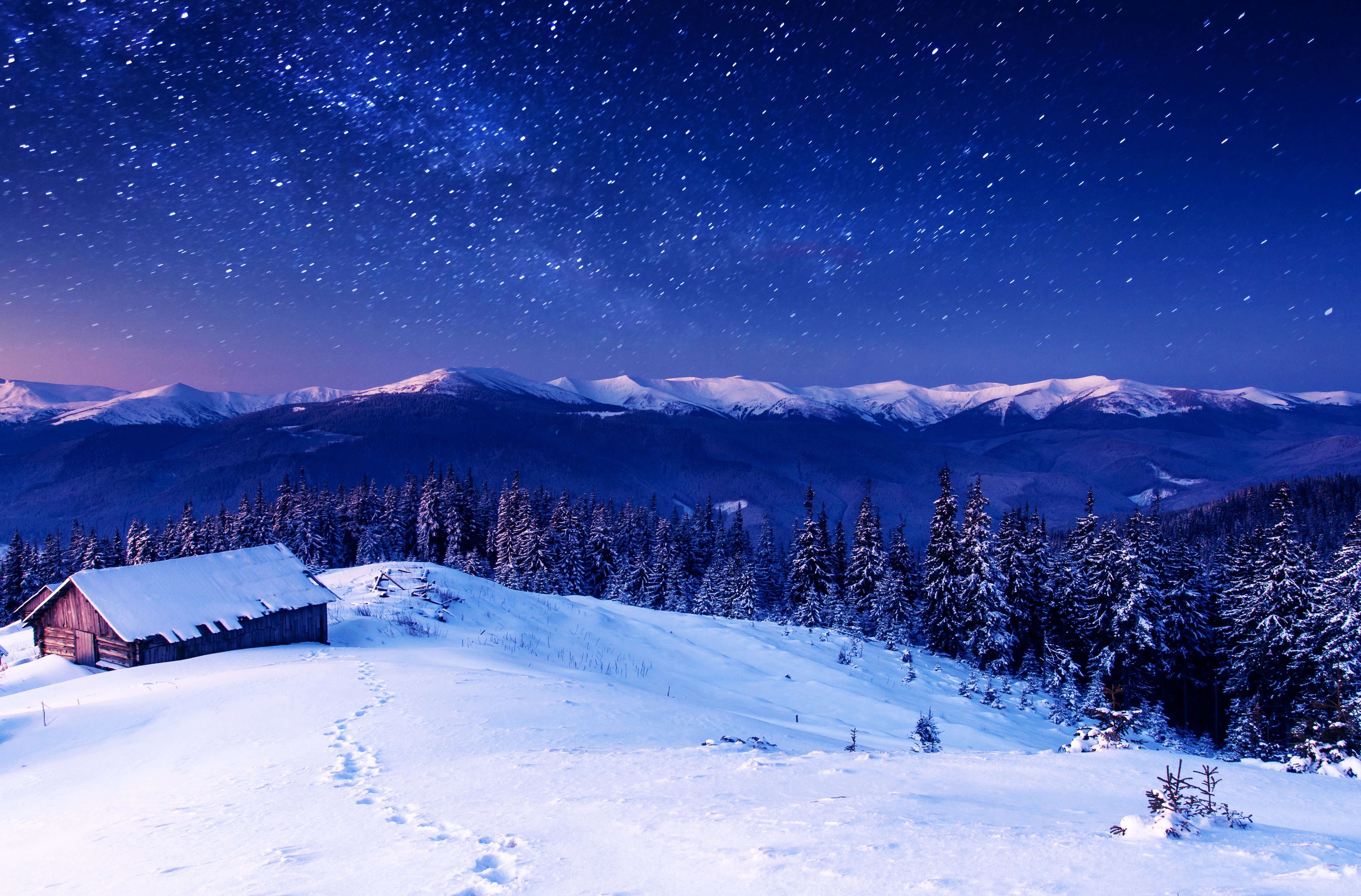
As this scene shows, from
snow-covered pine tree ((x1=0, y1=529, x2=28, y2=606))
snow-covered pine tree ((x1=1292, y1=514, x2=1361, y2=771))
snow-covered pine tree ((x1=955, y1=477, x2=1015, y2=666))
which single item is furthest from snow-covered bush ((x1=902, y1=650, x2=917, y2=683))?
snow-covered pine tree ((x1=0, y1=529, x2=28, y2=606))

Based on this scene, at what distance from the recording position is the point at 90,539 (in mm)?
58406

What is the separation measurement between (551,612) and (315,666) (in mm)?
15474

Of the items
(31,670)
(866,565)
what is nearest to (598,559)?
(866,565)

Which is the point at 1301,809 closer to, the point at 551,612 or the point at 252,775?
the point at 252,775

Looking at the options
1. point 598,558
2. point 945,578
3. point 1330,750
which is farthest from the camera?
point 598,558

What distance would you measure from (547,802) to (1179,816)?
19.9ft

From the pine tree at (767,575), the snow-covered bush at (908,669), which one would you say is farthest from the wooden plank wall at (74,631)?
the pine tree at (767,575)

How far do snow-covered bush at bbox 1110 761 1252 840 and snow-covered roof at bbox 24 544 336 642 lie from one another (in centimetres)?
2867

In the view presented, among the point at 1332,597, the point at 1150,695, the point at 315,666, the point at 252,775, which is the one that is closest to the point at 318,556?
the point at 315,666

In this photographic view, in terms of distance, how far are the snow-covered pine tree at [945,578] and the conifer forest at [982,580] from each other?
0.14 meters

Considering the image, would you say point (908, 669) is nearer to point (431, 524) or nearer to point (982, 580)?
point (982, 580)

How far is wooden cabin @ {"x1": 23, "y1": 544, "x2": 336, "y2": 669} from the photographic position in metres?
23.4

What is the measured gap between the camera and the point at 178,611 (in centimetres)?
2425

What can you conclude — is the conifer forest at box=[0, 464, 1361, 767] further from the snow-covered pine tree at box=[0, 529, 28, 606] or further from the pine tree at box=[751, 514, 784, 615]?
the pine tree at box=[751, 514, 784, 615]
